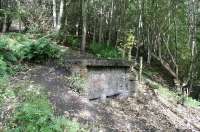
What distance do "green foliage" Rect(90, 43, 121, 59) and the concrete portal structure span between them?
328cm

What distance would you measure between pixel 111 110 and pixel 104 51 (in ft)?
22.0

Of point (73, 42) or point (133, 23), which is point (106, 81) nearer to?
point (73, 42)

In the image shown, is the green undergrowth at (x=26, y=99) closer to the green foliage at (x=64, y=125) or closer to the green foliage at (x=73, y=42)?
the green foliage at (x=64, y=125)

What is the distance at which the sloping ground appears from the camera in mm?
10086

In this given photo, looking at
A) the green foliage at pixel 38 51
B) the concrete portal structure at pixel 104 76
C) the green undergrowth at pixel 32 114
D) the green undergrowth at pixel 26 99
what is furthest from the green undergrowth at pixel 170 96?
the green undergrowth at pixel 32 114

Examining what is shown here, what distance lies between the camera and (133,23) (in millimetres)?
20469

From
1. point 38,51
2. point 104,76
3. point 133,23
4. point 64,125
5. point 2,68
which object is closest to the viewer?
point 64,125

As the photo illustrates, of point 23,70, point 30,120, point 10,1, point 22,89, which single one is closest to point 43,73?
point 23,70

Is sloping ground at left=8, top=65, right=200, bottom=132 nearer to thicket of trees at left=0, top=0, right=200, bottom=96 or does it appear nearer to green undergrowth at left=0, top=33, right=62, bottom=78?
green undergrowth at left=0, top=33, right=62, bottom=78

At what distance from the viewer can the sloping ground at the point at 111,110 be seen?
1009 centimetres

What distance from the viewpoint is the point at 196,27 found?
18.8m

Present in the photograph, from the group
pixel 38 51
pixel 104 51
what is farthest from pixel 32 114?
pixel 104 51

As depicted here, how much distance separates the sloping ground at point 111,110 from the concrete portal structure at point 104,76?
1.00 ft

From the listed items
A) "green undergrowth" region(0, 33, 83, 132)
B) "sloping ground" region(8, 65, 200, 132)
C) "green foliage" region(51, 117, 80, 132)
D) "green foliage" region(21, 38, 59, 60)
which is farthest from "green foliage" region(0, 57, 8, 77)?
"green foliage" region(51, 117, 80, 132)
